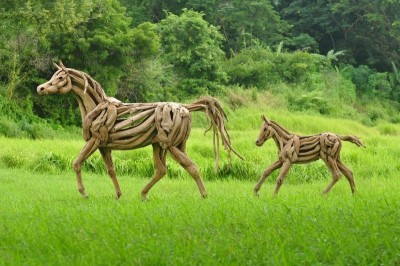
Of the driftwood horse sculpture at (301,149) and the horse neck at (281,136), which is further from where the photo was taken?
the horse neck at (281,136)

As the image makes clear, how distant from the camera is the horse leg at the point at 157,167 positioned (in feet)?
34.1

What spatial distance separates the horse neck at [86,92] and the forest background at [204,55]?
6.94 metres

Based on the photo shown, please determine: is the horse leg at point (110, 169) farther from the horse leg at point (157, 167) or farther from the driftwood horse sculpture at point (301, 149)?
the driftwood horse sculpture at point (301, 149)

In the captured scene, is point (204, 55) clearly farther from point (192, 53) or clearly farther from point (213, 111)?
point (213, 111)

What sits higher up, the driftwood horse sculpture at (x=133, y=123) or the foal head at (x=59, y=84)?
the foal head at (x=59, y=84)

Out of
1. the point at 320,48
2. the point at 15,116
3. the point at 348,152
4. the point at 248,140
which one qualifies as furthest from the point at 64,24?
the point at 320,48

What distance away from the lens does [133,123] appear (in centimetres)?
1044

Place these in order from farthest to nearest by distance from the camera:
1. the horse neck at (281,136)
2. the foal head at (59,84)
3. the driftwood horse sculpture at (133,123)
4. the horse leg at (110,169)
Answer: the horse neck at (281,136), the horse leg at (110,169), the foal head at (59,84), the driftwood horse sculpture at (133,123)

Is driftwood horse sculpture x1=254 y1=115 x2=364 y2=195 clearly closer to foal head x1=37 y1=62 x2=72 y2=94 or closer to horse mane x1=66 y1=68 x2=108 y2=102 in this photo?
horse mane x1=66 y1=68 x2=108 y2=102

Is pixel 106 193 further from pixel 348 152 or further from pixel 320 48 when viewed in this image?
pixel 320 48

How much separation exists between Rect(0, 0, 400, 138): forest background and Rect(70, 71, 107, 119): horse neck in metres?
6.94

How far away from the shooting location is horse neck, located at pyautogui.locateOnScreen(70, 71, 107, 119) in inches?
415

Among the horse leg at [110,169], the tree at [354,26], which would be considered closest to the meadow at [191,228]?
the horse leg at [110,169]

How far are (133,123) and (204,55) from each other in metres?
21.9
